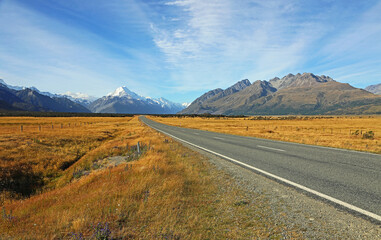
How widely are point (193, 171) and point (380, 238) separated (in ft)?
17.1

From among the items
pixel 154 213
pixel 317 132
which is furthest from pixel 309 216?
pixel 317 132

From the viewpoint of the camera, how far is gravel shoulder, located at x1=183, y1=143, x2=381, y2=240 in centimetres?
331

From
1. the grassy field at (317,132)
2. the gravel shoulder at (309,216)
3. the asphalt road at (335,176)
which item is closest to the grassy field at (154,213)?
the gravel shoulder at (309,216)

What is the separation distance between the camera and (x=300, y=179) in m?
6.16

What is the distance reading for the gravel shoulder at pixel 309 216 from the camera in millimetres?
3314

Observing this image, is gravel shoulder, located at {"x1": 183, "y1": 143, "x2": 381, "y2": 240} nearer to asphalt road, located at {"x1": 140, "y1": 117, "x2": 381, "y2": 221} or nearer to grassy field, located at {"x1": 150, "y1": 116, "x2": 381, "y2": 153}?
asphalt road, located at {"x1": 140, "y1": 117, "x2": 381, "y2": 221}

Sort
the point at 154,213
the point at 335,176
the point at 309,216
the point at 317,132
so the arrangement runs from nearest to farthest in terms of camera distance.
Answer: the point at 309,216 < the point at 154,213 < the point at 335,176 < the point at 317,132

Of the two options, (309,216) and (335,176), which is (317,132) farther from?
(309,216)

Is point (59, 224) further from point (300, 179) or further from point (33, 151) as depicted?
point (33, 151)

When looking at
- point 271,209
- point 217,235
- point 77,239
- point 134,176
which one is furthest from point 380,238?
point 134,176

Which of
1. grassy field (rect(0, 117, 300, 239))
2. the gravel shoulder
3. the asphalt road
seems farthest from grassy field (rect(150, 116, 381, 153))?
grassy field (rect(0, 117, 300, 239))

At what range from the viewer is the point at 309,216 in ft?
12.9

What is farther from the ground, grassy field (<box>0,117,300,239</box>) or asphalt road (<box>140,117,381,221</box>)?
asphalt road (<box>140,117,381,221</box>)

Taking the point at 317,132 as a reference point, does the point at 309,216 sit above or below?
above
